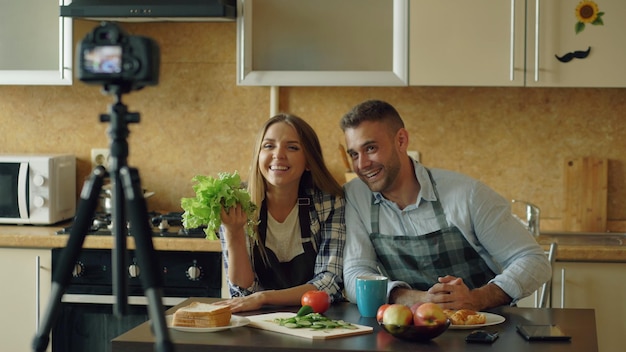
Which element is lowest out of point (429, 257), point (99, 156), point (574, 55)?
point (429, 257)

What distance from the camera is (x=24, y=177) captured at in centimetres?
373

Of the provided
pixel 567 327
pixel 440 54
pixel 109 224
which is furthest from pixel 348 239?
pixel 109 224

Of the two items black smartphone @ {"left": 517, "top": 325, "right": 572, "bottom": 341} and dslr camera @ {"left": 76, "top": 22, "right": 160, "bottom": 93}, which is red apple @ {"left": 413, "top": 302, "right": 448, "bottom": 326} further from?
dslr camera @ {"left": 76, "top": 22, "right": 160, "bottom": 93}

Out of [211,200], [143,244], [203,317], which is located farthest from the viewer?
[211,200]

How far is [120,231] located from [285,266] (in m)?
1.32

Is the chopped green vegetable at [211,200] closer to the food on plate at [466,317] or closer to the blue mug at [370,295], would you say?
the blue mug at [370,295]

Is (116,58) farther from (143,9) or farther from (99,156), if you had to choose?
(99,156)

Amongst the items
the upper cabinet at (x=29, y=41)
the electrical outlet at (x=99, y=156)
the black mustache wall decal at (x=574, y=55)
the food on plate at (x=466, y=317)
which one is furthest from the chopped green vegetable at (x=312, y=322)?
the electrical outlet at (x=99, y=156)

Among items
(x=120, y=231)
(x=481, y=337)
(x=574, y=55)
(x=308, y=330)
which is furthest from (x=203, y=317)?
(x=574, y=55)

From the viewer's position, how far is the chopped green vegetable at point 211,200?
2.40 metres

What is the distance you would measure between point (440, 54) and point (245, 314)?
1.59 meters

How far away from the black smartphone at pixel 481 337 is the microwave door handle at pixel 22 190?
88.8 inches

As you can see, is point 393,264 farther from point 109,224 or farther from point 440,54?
point 109,224

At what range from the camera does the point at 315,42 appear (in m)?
3.68
